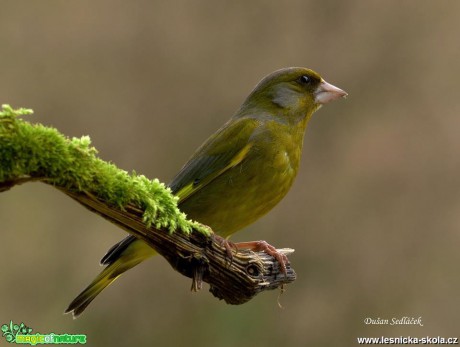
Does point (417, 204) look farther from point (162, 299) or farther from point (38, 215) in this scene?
point (38, 215)

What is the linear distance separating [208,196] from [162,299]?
2.70 m

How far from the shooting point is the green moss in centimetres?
238

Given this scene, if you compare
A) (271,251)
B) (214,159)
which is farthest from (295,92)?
(271,251)

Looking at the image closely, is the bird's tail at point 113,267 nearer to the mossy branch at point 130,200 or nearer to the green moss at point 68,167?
the mossy branch at point 130,200

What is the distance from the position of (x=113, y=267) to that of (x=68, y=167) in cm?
166

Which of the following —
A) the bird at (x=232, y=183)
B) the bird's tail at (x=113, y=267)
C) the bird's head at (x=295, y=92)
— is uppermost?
the bird's head at (x=295, y=92)

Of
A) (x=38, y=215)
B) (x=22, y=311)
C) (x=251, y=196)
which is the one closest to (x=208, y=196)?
(x=251, y=196)

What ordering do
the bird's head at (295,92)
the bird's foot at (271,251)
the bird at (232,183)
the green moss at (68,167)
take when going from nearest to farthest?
the green moss at (68,167), the bird's foot at (271,251), the bird at (232,183), the bird's head at (295,92)

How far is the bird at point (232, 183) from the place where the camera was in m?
4.05

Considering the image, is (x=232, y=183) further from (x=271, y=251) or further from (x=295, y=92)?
(x=295, y=92)

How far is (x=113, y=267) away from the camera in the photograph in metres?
4.09

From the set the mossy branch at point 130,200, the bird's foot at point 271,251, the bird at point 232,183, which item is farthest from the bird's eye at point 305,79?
the mossy branch at point 130,200

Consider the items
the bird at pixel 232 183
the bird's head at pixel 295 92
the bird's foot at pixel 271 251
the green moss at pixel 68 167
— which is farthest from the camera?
the bird's head at pixel 295 92

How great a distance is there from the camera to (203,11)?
313 inches
